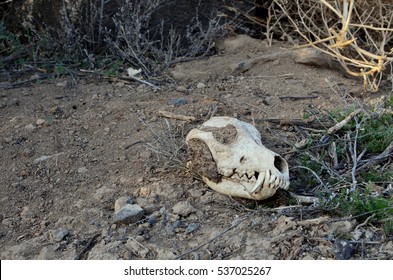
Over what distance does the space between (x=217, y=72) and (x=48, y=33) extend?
1.22 m

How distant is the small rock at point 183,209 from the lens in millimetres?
3246

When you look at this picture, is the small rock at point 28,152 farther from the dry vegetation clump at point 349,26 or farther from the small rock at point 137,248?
the dry vegetation clump at point 349,26

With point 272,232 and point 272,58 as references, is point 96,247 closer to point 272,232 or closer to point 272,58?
point 272,232

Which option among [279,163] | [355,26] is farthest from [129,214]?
[355,26]

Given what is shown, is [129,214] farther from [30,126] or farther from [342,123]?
[342,123]

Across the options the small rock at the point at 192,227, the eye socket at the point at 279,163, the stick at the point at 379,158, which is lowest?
the stick at the point at 379,158

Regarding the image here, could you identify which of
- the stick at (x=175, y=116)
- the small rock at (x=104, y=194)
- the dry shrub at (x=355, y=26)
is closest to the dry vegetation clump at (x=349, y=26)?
the dry shrub at (x=355, y=26)

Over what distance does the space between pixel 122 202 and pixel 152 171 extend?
31cm

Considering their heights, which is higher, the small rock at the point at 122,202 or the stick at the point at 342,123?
the small rock at the point at 122,202

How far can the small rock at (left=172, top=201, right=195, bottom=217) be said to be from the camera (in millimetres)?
3246

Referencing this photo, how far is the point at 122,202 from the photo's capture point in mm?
3322

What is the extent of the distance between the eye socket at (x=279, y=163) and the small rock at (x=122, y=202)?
706 millimetres

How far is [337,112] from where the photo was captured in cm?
413

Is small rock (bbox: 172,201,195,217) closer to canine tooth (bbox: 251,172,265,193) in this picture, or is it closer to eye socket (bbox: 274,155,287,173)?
canine tooth (bbox: 251,172,265,193)
